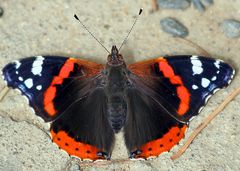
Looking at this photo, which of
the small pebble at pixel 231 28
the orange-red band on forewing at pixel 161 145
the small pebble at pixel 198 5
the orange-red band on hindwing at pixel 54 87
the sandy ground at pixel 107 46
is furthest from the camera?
the small pebble at pixel 198 5

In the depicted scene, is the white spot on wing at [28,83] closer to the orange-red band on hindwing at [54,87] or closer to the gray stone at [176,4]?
the orange-red band on hindwing at [54,87]

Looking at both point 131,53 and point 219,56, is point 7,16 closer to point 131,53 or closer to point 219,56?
point 131,53

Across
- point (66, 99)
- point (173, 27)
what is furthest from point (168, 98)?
point (173, 27)

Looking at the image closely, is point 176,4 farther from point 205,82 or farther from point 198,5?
point 205,82

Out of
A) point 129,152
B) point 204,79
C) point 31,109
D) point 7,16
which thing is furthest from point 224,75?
point 7,16

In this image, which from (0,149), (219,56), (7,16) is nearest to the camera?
(0,149)

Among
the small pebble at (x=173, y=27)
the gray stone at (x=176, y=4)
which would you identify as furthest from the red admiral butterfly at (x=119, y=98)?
the gray stone at (x=176, y=4)
